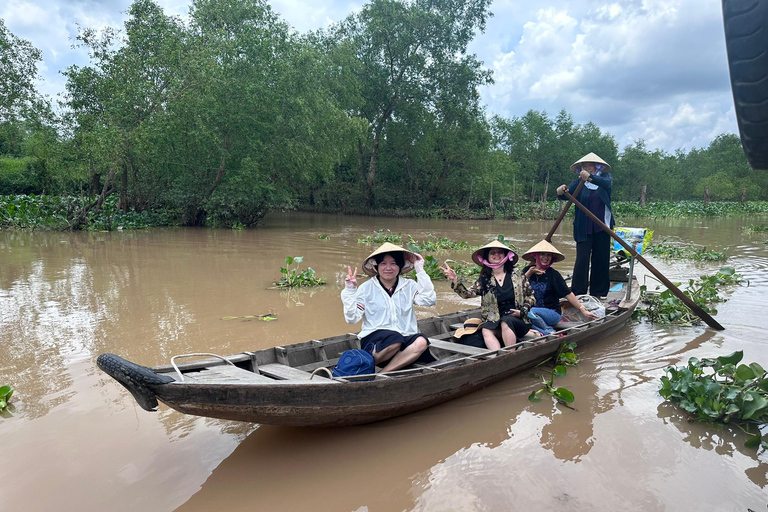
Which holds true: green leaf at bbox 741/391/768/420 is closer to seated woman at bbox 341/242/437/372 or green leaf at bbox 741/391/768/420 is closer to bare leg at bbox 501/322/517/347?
bare leg at bbox 501/322/517/347

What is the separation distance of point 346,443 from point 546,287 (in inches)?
119

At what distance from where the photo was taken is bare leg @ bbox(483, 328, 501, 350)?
454cm

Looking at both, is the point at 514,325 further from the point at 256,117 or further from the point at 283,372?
the point at 256,117

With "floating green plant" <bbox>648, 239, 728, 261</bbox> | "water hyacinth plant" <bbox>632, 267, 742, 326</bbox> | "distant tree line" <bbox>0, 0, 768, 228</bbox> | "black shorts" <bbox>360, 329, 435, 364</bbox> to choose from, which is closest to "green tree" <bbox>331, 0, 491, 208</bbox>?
"distant tree line" <bbox>0, 0, 768, 228</bbox>

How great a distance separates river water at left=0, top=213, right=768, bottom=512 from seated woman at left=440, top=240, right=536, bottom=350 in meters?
0.48

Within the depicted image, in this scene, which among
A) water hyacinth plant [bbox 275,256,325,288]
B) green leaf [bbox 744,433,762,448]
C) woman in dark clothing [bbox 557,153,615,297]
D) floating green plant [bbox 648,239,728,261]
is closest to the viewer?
green leaf [bbox 744,433,762,448]

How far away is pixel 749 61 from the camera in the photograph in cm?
192

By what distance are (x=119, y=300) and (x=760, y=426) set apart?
753cm

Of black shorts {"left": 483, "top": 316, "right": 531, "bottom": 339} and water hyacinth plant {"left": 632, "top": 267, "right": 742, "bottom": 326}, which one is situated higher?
black shorts {"left": 483, "top": 316, "right": 531, "bottom": 339}

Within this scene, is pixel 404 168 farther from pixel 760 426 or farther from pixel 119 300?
pixel 760 426

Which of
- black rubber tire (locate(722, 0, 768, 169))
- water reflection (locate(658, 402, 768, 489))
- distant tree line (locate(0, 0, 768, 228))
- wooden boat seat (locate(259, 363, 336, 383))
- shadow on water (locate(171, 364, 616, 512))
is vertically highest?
distant tree line (locate(0, 0, 768, 228))

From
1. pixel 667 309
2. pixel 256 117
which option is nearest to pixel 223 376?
pixel 667 309

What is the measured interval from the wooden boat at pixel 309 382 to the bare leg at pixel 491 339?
189 mm

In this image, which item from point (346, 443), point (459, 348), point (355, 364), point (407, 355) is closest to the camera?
point (346, 443)
